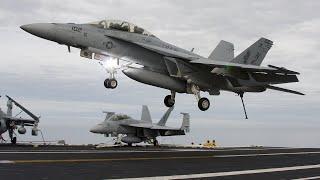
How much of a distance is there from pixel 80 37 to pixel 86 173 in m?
13.4

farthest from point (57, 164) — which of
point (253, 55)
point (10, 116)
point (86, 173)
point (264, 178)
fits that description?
point (10, 116)

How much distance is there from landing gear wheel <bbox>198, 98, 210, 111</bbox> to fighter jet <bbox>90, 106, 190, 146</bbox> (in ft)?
84.9

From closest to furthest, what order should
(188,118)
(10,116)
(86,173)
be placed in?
(86,173) → (10,116) → (188,118)

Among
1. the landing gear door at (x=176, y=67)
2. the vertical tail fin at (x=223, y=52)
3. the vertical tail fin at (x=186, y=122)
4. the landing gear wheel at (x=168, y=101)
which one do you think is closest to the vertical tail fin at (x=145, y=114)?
the vertical tail fin at (x=186, y=122)

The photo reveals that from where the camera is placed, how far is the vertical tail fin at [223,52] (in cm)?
3394

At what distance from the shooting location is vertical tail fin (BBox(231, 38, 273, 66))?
32250mm

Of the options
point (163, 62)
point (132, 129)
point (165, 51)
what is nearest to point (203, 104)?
point (163, 62)

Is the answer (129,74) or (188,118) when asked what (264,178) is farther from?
(188,118)

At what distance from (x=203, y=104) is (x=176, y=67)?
10.3ft

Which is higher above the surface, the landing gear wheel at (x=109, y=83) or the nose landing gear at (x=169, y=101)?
the landing gear wheel at (x=109, y=83)

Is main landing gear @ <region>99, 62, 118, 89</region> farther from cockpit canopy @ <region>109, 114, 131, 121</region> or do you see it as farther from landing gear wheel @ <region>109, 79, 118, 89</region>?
cockpit canopy @ <region>109, 114, 131, 121</region>

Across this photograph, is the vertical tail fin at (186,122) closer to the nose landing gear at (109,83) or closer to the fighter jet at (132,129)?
the fighter jet at (132,129)

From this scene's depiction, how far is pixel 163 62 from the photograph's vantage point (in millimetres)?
29281

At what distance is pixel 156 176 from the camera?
47.6 feet
